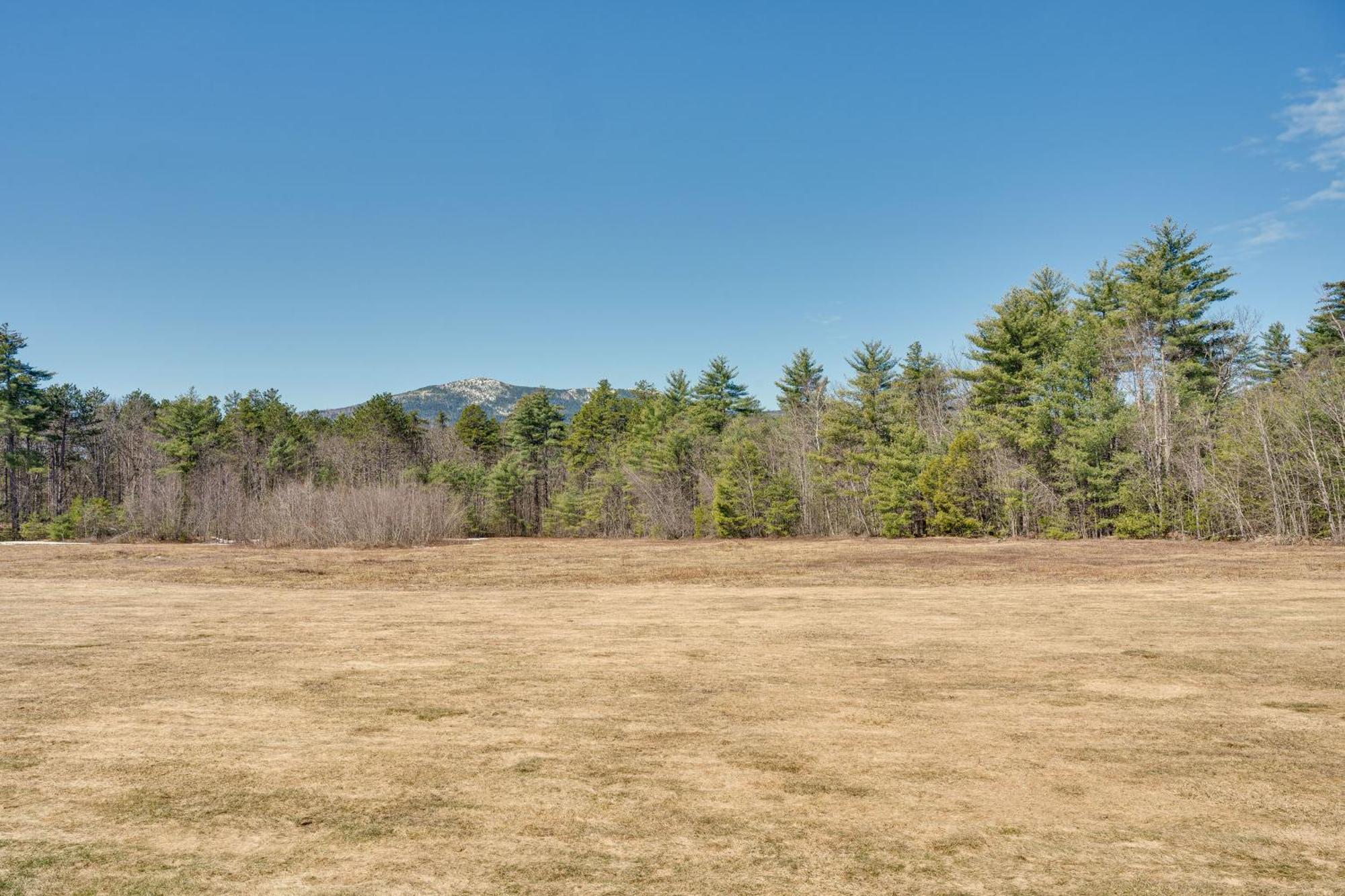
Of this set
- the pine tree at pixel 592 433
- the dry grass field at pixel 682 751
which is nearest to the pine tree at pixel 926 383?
the pine tree at pixel 592 433

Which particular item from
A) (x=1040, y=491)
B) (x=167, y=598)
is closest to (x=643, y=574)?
(x=167, y=598)

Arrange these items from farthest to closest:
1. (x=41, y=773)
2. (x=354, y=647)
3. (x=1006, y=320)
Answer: (x=1006, y=320) < (x=354, y=647) < (x=41, y=773)

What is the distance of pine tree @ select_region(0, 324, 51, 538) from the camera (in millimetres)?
44875

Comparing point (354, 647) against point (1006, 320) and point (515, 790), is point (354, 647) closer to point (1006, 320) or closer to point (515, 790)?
point (515, 790)

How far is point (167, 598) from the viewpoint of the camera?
14.4 metres

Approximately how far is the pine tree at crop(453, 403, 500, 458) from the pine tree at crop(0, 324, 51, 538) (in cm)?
3036

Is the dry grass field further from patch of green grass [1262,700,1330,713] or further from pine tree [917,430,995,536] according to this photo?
pine tree [917,430,995,536]

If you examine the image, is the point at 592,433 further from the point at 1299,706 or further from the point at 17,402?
the point at 1299,706

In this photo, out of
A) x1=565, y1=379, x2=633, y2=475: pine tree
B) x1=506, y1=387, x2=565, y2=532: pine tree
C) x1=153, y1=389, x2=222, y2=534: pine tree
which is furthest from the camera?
x1=506, y1=387, x2=565, y2=532: pine tree

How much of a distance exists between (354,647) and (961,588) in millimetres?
11601

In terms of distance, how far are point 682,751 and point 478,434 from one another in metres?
66.4

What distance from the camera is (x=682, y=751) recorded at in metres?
5.02

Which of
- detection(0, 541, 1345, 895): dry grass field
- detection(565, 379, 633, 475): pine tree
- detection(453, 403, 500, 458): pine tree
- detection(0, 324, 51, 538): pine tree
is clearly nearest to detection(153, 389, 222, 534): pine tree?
detection(0, 324, 51, 538): pine tree

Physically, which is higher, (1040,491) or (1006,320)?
(1006,320)
